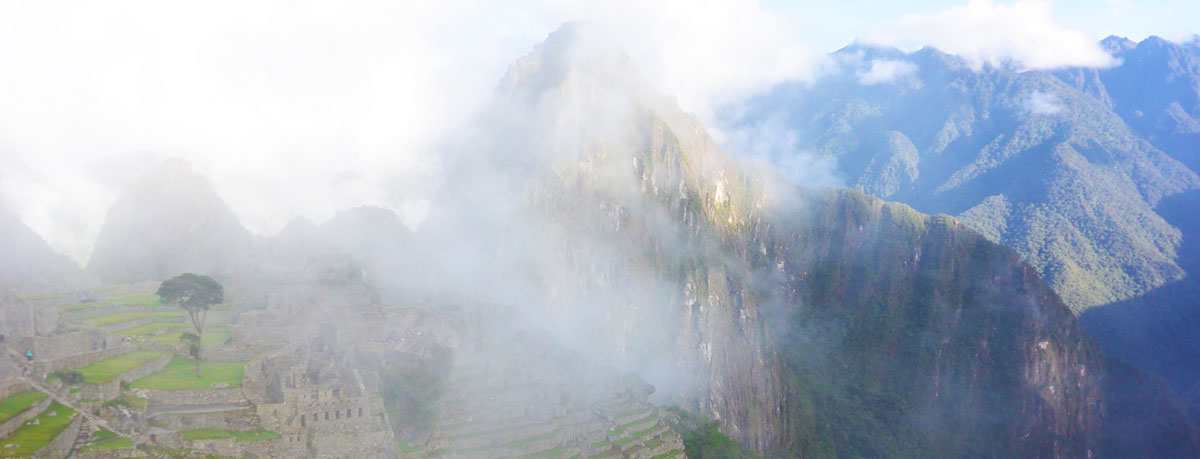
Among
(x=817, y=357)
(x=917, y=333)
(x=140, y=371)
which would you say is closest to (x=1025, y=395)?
(x=917, y=333)

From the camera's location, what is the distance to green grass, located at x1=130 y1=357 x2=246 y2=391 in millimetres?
32997

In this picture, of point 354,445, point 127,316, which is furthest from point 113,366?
point 127,316

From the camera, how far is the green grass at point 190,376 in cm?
3300

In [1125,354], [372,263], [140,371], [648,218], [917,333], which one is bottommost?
[1125,354]

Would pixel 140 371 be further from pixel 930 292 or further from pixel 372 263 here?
pixel 930 292

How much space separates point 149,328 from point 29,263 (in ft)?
71.2

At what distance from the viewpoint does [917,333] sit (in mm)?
170125

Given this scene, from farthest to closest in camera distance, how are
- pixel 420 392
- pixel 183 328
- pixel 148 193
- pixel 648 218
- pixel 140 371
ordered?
pixel 648 218, pixel 148 193, pixel 183 328, pixel 420 392, pixel 140 371

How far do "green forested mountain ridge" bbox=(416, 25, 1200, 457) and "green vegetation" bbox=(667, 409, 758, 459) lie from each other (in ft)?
157

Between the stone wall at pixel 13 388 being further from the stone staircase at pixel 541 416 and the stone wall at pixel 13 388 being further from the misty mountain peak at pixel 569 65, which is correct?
the misty mountain peak at pixel 569 65

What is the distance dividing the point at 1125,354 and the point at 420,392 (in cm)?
18997

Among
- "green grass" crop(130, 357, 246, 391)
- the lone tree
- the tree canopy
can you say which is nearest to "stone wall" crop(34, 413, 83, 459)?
"green grass" crop(130, 357, 246, 391)

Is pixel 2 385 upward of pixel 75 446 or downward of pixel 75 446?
upward

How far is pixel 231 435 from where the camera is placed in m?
30.2
